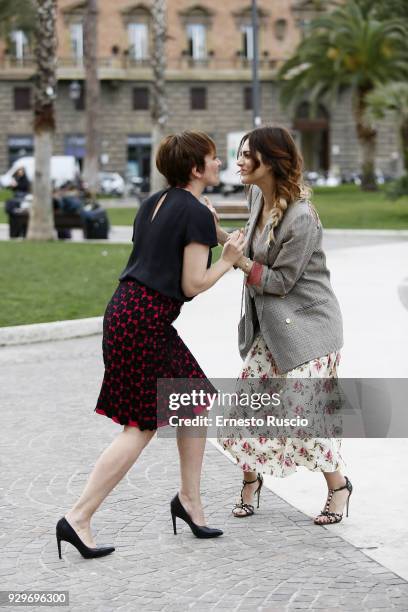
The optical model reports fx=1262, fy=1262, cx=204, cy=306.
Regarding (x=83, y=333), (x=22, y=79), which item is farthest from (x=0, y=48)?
(x=83, y=333)

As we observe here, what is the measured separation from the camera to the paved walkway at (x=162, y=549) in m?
4.48

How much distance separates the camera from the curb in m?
11.0

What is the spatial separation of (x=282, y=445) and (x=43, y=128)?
62.6 feet

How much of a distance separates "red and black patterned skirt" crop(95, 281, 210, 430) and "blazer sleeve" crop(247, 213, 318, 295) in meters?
0.40

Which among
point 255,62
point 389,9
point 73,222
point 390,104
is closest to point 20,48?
point 389,9

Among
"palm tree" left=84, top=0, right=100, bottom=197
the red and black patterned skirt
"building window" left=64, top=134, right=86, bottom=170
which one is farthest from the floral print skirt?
"building window" left=64, top=134, right=86, bottom=170

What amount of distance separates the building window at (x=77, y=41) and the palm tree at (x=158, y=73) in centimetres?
3365

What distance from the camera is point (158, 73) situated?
3403cm

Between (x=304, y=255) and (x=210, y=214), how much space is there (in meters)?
0.49

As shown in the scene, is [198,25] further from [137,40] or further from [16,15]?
[16,15]

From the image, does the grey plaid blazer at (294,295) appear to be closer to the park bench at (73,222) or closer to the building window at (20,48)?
the park bench at (73,222)

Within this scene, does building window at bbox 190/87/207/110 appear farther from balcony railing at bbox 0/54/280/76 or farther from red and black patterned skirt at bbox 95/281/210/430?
red and black patterned skirt at bbox 95/281/210/430

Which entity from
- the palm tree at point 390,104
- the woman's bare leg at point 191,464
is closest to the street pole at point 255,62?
the palm tree at point 390,104

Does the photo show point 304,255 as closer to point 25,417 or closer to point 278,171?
point 278,171
